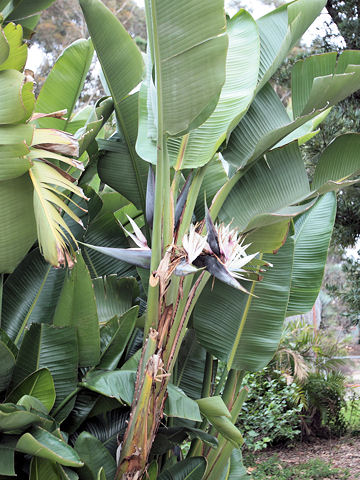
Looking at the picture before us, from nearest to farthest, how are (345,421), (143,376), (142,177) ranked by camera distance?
(143,376) → (142,177) → (345,421)

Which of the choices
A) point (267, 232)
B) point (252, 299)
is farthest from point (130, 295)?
point (267, 232)

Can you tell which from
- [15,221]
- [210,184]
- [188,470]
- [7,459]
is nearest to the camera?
[7,459]

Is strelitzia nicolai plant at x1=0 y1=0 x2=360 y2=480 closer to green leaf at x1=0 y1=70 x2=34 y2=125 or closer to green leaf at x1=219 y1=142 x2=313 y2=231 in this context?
green leaf at x1=219 y1=142 x2=313 y2=231

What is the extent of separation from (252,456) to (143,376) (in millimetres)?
3627

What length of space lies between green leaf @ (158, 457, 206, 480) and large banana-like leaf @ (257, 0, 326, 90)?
1590 millimetres

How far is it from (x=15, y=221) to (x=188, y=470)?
1.23 m

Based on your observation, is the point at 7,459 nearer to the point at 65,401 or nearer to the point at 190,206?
the point at 65,401

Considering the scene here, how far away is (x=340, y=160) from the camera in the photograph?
2256mm

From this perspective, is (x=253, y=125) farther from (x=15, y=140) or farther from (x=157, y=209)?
(x=15, y=140)

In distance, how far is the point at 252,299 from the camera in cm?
222

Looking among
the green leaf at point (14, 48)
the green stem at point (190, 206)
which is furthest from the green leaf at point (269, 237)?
the green leaf at point (14, 48)

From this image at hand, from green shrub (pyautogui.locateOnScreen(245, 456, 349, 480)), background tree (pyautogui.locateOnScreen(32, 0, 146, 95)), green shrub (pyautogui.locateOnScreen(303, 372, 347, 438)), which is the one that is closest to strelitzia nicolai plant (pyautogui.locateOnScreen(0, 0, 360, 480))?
green shrub (pyautogui.locateOnScreen(245, 456, 349, 480))

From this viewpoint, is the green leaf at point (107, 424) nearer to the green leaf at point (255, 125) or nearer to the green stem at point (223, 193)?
the green stem at point (223, 193)

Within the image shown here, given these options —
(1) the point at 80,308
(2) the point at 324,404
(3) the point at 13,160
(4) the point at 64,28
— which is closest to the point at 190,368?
(1) the point at 80,308
